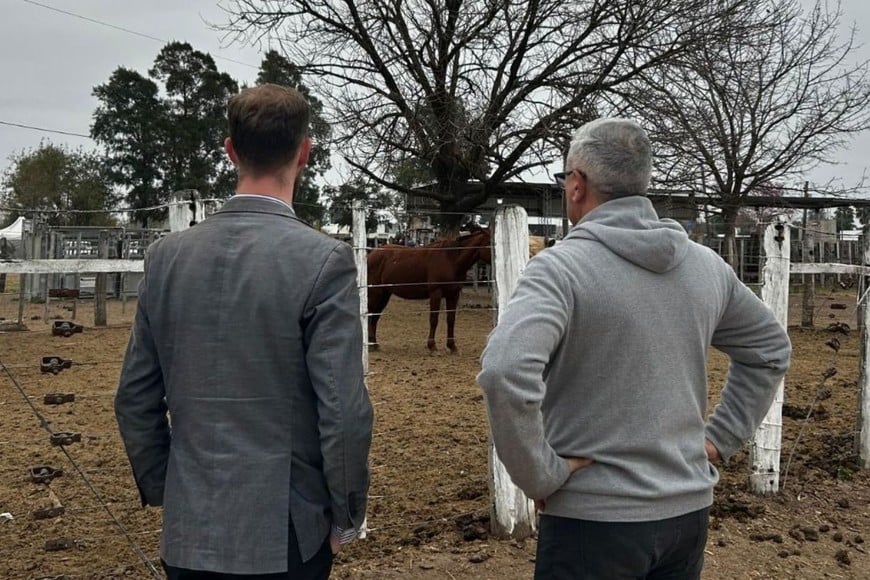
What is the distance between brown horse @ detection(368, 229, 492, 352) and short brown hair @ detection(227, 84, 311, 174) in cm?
758

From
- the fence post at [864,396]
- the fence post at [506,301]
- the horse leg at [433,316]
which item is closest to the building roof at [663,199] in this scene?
the horse leg at [433,316]

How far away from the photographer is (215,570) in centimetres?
149

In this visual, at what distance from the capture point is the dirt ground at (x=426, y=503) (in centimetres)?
325

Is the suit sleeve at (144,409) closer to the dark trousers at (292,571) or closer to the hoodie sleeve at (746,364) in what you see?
the dark trousers at (292,571)

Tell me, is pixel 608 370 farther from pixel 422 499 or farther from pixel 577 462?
pixel 422 499

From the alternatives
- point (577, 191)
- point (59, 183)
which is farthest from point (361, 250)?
point (59, 183)

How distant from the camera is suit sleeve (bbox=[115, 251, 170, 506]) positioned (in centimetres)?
161

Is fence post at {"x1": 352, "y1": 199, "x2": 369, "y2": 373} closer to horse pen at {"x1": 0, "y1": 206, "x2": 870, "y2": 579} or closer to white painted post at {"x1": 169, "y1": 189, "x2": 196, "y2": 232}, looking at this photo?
horse pen at {"x1": 0, "y1": 206, "x2": 870, "y2": 579}

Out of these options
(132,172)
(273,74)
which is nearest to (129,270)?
(273,74)

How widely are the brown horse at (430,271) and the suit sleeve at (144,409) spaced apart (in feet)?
24.8

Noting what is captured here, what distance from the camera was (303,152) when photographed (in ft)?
5.33

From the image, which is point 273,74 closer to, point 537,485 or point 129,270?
point 129,270

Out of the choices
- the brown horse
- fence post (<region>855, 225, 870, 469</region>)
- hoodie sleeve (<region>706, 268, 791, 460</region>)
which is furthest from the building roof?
hoodie sleeve (<region>706, 268, 791, 460</region>)

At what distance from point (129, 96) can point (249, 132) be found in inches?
1358
